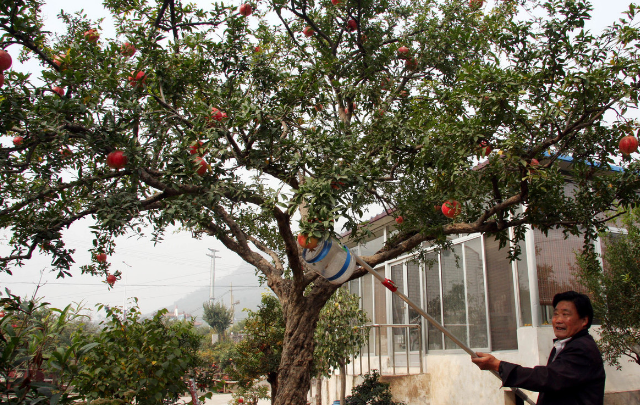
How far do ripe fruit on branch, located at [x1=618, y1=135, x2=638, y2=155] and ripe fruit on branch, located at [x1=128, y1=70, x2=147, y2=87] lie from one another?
4470 millimetres

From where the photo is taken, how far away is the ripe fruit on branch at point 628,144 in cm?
426

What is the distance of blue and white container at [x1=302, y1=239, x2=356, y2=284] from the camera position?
3.27 metres

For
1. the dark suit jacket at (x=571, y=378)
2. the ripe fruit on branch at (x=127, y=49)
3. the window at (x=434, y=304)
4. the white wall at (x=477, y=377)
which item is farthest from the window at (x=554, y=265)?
the ripe fruit on branch at (x=127, y=49)

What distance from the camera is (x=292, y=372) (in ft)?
18.0

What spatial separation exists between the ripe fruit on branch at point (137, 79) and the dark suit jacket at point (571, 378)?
377cm

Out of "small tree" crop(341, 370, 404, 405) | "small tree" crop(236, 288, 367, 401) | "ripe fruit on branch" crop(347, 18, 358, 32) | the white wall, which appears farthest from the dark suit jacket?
"small tree" crop(236, 288, 367, 401)

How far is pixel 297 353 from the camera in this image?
5.58m

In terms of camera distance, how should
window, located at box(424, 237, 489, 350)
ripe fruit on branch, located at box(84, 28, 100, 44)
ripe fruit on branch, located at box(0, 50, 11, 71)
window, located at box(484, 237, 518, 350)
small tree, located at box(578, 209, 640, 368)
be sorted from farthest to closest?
window, located at box(424, 237, 489, 350), window, located at box(484, 237, 518, 350), small tree, located at box(578, 209, 640, 368), ripe fruit on branch, located at box(84, 28, 100, 44), ripe fruit on branch, located at box(0, 50, 11, 71)

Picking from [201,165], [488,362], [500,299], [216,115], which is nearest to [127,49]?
[216,115]

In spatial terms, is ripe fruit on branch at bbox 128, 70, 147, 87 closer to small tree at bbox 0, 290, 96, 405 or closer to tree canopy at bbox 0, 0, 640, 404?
tree canopy at bbox 0, 0, 640, 404

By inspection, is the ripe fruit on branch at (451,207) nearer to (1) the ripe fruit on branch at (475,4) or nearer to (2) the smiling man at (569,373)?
(2) the smiling man at (569,373)

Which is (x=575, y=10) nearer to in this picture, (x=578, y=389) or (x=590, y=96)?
(x=590, y=96)

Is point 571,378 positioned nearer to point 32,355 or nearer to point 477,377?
point 32,355

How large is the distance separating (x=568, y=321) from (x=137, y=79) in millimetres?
4044
